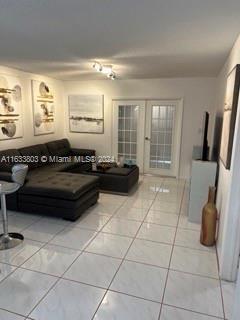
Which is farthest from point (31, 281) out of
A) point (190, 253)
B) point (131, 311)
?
point (190, 253)

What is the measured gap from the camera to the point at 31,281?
6.99 ft

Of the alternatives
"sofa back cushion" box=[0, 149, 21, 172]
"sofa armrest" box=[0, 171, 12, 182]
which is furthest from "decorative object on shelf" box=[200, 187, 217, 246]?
"sofa back cushion" box=[0, 149, 21, 172]

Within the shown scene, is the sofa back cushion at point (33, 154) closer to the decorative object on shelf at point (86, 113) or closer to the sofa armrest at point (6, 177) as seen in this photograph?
the sofa armrest at point (6, 177)

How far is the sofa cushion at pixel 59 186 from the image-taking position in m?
3.23

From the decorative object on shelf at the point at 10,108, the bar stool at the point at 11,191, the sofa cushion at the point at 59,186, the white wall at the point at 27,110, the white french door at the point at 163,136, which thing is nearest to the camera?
the bar stool at the point at 11,191

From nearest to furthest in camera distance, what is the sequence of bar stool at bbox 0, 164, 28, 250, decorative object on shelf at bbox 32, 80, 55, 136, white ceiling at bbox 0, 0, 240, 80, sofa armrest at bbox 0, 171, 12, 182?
white ceiling at bbox 0, 0, 240, 80
bar stool at bbox 0, 164, 28, 250
sofa armrest at bbox 0, 171, 12, 182
decorative object on shelf at bbox 32, 80, 55, 136

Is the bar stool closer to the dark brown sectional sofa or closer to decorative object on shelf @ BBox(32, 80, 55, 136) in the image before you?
the dark brown sectional sofa

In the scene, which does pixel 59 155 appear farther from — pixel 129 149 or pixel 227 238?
pixel 227 238

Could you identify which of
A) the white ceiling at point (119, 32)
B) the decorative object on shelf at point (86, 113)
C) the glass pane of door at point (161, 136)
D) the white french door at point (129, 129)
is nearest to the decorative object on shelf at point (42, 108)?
the decorative object on shelf at point (86, 113)

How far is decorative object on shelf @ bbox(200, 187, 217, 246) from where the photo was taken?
2.71 metres

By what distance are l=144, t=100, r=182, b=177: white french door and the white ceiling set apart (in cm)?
161

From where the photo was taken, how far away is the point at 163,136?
5617 millimetres

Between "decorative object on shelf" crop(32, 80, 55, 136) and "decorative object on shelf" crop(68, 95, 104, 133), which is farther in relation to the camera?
"decorative object on shelf" crop(68, 95, 104, 133)

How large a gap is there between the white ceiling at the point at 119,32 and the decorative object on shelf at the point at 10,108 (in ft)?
1.75
